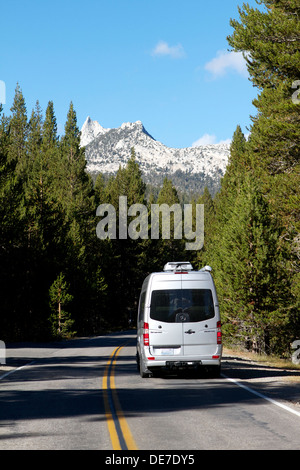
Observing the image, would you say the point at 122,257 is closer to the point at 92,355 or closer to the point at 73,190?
the point at 73,190

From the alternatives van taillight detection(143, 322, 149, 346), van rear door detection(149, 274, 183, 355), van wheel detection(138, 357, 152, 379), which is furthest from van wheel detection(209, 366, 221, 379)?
van taillight detection(143, 322, 149, 346)

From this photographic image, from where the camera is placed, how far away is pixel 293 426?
868cm

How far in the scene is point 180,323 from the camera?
1465 cm

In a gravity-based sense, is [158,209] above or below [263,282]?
above

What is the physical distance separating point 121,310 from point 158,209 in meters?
23.9

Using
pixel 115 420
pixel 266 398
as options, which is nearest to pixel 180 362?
pixel 266 398

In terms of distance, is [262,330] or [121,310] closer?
[262,330]

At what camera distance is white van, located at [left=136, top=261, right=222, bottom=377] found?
14469 millimetres

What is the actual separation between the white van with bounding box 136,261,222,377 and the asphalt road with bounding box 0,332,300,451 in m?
0.59

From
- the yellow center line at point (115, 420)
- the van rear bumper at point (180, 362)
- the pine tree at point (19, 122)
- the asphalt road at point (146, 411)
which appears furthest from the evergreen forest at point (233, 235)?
the pine tree at point (19, 122)

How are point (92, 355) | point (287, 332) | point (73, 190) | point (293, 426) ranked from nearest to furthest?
point (293, 426)
point (92, 355)
point (287, 332)
point (73, 190)

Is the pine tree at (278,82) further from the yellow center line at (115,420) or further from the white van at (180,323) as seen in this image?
the yellow center line at (115,420)

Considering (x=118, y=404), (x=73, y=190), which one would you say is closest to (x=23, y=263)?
(x=73, y=190)

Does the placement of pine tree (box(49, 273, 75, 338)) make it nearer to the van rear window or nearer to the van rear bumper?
the van rear window
